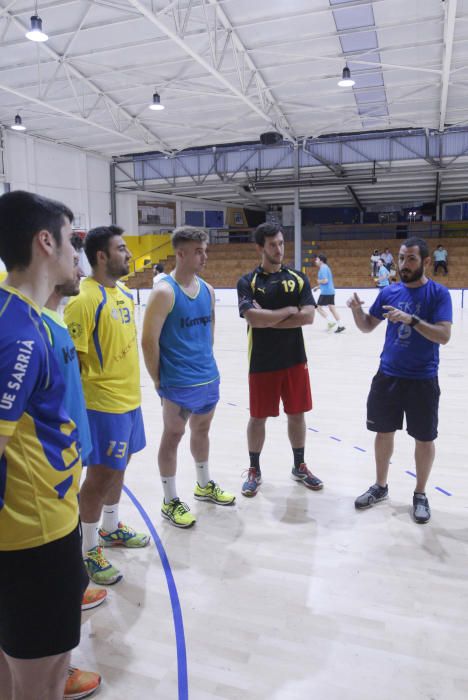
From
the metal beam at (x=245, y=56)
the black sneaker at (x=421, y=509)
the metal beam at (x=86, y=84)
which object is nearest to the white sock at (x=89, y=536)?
the black sneaker at (x=421, y=509)

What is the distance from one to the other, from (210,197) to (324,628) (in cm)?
2575

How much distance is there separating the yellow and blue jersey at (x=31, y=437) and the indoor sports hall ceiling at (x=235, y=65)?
9092 mm

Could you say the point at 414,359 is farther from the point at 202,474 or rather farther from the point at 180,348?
the point at 202,474

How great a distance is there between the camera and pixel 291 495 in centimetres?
362

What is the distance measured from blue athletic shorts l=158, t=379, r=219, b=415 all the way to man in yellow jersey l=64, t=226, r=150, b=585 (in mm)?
422

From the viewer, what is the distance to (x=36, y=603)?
1.30 m

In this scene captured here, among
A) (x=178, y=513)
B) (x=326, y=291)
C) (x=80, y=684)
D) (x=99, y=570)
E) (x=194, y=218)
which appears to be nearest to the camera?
(x=80, y=684)

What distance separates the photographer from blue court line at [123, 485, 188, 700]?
2017 millimetres

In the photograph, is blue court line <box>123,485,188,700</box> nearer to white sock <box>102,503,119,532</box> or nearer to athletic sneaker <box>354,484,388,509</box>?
white sock <box>102,503,119,532</box>

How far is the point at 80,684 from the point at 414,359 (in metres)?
2.35

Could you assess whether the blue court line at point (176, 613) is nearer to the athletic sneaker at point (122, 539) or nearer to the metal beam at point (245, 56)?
the athletic sneaker at point (122, 539)

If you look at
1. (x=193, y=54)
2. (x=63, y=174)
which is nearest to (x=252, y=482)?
(x=193, y=54)

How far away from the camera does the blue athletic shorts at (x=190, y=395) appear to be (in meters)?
3.10

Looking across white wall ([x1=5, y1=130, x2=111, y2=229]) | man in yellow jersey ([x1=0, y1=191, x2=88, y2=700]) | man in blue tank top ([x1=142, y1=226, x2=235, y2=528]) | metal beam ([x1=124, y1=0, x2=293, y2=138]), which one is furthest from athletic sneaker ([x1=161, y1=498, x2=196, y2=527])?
white wall ([x1=5, y1=130, x2=111, y2=229])
